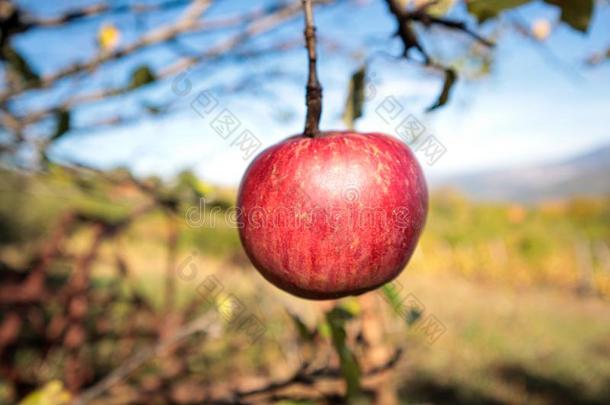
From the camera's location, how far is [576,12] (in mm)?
517

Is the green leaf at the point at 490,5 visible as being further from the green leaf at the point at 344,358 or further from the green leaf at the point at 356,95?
the green leaf at the point at 344,358

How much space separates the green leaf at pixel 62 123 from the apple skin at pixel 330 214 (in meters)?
0.70

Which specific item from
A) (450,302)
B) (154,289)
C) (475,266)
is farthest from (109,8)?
(475,266)

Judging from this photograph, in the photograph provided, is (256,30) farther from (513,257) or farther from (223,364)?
(513,257)

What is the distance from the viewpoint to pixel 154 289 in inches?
222

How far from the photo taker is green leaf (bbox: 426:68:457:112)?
1.86ft

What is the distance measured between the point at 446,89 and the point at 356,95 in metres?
0.12

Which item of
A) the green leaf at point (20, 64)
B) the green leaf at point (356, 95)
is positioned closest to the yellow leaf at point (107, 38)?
the green leaf at point (20, 64)

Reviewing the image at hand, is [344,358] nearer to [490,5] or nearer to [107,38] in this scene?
[490,5]

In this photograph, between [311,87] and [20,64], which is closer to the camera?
[311,87]

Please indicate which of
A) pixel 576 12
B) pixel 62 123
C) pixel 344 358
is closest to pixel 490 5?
pixel 576 12

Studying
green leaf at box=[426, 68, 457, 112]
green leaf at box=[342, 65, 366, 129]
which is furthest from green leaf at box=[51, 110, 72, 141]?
green leaf at box=[426, 68, 457, 112]

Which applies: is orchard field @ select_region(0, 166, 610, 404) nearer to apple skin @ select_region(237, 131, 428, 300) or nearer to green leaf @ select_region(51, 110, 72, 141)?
green leaf @ select_region(51, 110, 72, 141)

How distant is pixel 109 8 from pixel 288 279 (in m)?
0.85
